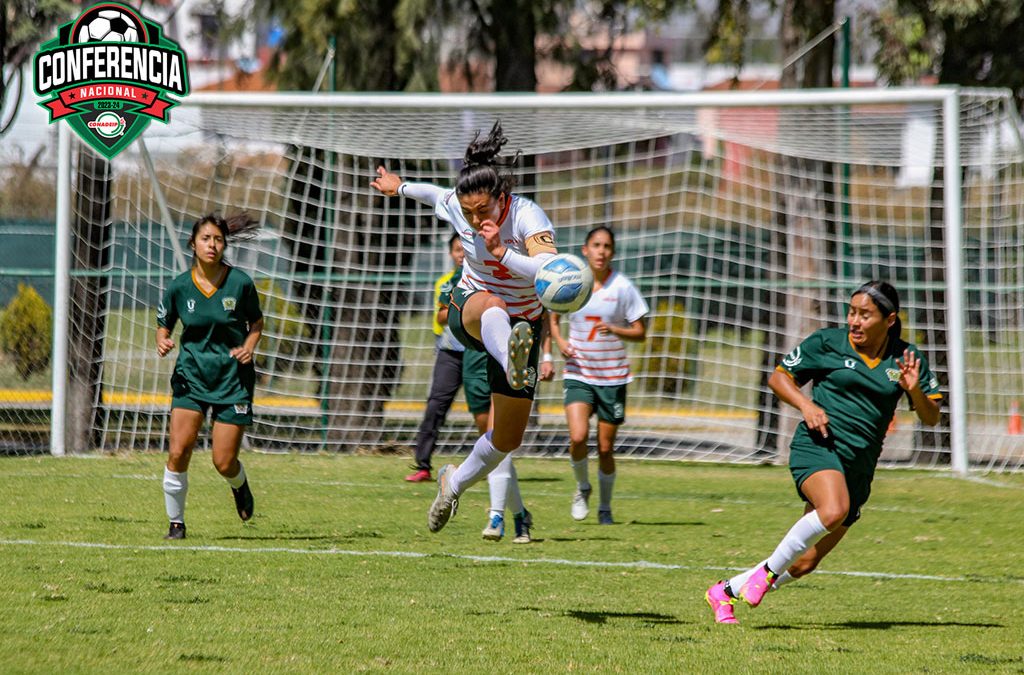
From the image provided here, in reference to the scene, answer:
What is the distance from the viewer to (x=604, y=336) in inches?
428

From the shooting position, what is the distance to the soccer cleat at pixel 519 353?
279 inches

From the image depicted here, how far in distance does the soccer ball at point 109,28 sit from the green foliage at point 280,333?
336cm

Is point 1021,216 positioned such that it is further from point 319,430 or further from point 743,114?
point 319,430

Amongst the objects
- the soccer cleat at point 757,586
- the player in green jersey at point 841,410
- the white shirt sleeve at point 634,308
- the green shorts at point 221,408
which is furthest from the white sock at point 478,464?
the white shirt sleeve at point 634,308

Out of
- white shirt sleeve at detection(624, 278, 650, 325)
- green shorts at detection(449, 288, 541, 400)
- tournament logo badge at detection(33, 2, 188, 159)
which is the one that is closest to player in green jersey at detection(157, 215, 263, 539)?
green shorts at detection(449, 288, 541, 400)

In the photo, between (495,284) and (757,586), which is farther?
(495,284)

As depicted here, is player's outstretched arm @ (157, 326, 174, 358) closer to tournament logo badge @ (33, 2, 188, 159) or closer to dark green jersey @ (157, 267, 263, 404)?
dark green jersey @ (157, 267, 263, 404)

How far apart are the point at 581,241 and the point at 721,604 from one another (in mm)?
10908

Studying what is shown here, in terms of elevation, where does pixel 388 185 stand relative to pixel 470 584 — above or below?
above

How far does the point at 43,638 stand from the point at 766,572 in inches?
137

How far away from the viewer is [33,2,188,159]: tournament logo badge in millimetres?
14797

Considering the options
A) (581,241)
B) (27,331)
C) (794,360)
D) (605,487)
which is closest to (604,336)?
(605,487)

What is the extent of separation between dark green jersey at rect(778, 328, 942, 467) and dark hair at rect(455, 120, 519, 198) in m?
1.80

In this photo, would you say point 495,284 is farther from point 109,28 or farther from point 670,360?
point 109,28
